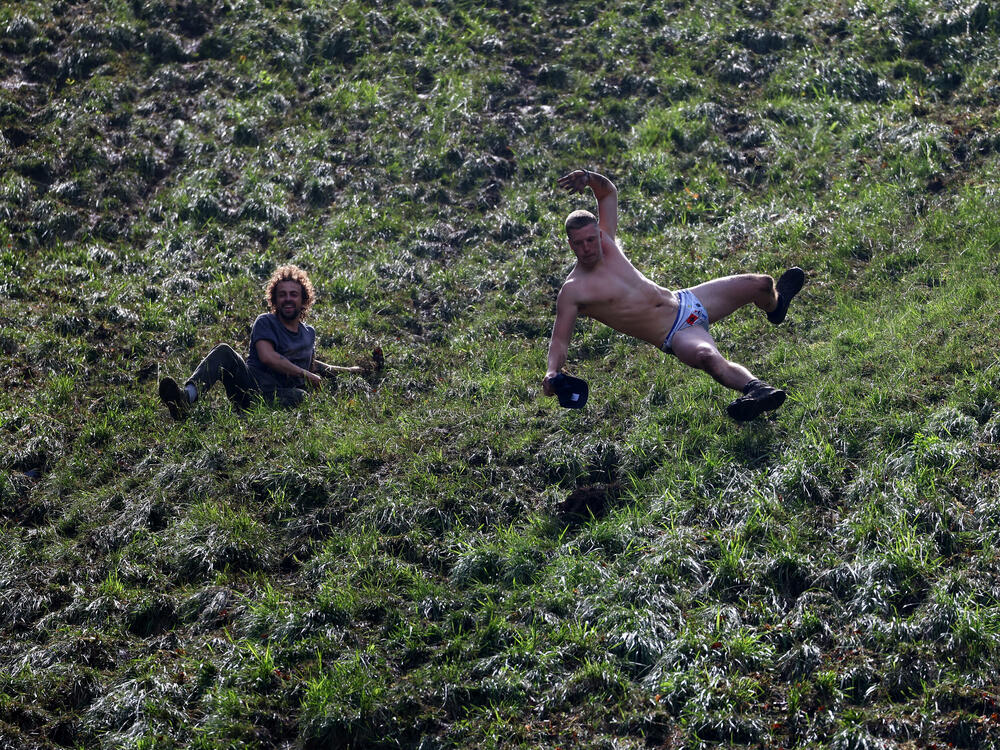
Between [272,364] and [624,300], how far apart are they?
2.85 metres

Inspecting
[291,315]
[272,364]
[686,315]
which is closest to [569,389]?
[686,315]

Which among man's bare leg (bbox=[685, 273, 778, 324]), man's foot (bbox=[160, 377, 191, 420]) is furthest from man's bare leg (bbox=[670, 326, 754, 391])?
man's foot (bbox=[160, 377, 191, 420])

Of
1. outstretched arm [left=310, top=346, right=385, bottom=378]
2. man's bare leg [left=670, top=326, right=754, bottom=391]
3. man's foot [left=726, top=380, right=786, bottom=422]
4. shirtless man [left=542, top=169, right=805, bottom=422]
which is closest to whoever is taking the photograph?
man's foot [left=726, top=380, right=786, bottom=422]

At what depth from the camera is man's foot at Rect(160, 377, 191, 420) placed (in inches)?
293

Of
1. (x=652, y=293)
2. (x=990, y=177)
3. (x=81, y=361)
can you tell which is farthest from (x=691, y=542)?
(x=990, y=177)

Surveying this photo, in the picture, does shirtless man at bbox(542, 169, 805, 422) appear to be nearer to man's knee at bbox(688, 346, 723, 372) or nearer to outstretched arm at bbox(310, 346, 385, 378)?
man's knee at bbox(688, 346, 723, 372)

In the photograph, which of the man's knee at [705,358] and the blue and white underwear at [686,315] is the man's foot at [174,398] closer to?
the blue and white underwear at [686,315]

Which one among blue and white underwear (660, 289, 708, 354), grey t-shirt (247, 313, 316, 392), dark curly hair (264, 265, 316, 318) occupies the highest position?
blue and white underwear (660, 289, 708, 354)

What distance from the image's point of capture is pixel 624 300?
695cm

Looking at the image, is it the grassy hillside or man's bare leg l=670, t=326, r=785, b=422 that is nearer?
the grassy hillside

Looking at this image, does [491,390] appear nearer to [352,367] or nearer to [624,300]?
[352,367]

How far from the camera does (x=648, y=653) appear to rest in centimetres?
497

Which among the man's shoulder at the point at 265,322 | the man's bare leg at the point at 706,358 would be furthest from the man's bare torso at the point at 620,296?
the man's shoulder at the point at 265,322

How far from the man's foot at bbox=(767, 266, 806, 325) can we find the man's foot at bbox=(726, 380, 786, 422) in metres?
1.41
